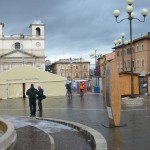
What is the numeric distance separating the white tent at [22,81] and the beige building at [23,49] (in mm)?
83023

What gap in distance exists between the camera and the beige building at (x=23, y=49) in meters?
133

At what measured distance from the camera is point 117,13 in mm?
27281

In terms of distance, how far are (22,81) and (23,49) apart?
292ft

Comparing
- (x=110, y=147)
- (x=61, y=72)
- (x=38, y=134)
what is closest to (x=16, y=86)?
(x=38, y=134)

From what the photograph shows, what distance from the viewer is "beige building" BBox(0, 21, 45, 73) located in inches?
5241

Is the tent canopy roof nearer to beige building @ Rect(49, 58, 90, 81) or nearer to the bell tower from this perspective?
the bell tower

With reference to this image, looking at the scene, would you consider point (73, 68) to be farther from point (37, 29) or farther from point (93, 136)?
point (93, 136)

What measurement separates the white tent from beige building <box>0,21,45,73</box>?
83023 mm

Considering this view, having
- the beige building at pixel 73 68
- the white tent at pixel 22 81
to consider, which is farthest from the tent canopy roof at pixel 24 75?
the beige building at pixel 73 68

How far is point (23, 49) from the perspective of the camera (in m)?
136

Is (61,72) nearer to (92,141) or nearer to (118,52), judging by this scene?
(118,52)

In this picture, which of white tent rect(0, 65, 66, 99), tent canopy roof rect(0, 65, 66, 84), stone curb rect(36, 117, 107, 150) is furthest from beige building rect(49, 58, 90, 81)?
stone curb rect(36, 117, 107, 150)

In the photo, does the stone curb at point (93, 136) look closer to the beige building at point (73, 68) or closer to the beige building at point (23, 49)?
the beige building at point (23, 49)

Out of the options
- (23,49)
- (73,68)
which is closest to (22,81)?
(23,49)
